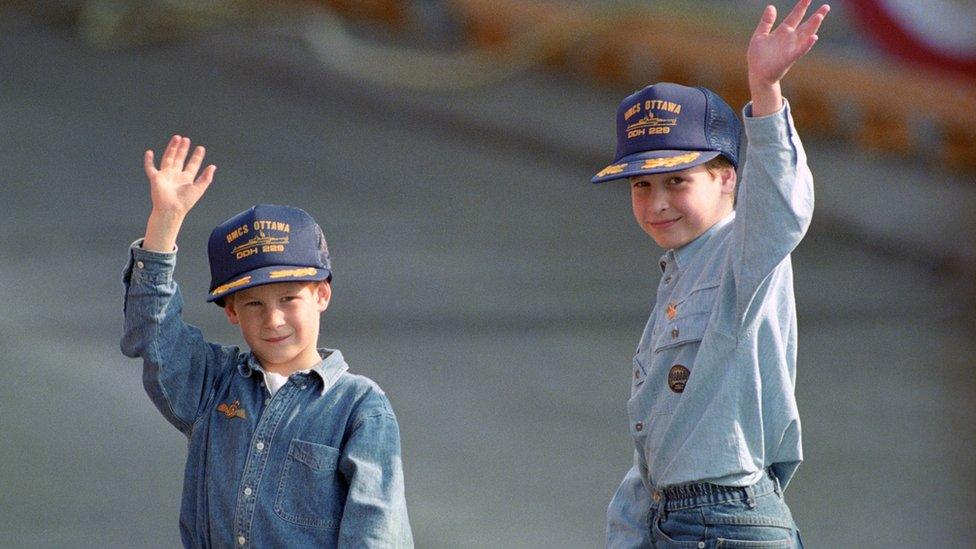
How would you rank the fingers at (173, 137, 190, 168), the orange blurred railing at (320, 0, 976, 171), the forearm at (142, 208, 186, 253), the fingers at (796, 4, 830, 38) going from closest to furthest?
the fingers at (796, 4, 830, 38)
the forearm at (142, 208, 186, 253)
the fingers at (173, 137, 190, 168)
the orange blurred railing at (320, 0, 976, 171)

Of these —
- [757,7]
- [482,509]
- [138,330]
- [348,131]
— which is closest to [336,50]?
[348,131]

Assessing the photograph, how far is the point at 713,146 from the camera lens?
2611 mm

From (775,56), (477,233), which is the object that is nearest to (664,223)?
(775,56)

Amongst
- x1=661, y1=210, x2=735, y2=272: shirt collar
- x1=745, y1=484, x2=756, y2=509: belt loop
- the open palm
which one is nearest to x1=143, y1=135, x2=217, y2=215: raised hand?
x1=661, y1=210, x2=735, y2=272: shirt collar

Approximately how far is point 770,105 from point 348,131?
683 centimetres

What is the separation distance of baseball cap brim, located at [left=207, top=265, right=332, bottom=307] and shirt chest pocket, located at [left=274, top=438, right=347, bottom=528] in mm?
267

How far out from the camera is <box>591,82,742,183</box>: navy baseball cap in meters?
2.57

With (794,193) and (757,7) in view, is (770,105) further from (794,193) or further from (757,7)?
Answer: (757,7)

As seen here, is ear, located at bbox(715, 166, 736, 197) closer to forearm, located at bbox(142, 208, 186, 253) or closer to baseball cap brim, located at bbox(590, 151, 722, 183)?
baseball cap brim, located at bbox(590, 151, 722, 183)

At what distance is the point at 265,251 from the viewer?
261 centimetres

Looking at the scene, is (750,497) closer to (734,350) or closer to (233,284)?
(734,350)

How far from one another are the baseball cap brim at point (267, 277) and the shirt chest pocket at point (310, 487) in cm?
27

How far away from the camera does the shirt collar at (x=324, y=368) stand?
8.58 feet

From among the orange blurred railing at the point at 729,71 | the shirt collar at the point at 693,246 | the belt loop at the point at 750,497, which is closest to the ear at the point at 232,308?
the shirt collar at the point at 693,246
